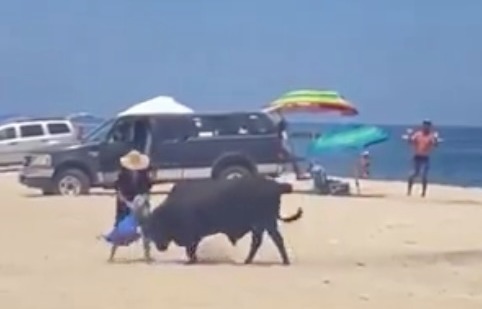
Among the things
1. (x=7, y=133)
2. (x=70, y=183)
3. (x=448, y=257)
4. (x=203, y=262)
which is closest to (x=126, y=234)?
(x=203, y=262)

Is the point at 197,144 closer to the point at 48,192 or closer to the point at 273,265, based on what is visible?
the point at 48,192

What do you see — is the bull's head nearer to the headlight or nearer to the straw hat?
the straw hat

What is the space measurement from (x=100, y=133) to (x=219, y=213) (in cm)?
1384

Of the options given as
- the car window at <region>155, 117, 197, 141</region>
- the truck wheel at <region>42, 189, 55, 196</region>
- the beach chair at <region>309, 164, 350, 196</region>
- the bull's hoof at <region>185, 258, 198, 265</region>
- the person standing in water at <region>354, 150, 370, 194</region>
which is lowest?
the person standing in water at <region>354, 150, 370, 194</region>

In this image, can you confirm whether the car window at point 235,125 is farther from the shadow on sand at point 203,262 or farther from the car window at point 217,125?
the shadow on sand at point 203,262

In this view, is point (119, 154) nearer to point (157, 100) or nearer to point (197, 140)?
point (197, 140)

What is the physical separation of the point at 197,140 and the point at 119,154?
159cm

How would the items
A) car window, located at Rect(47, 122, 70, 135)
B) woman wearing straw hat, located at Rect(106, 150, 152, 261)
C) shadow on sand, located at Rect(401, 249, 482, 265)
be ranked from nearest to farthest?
woman wearing straw hat, located at Rect(106, 150, 152, 261) < shadow on sand, located at Rect(401, 249, 482, 265) < car window, located at Rect(47, 122, 70, 135)

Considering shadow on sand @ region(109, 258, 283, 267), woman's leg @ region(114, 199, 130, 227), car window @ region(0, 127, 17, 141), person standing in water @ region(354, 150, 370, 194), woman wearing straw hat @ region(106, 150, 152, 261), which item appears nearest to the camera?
shadow on sand @ region(109, 258, 283, 267)

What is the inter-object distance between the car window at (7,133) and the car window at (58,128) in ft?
3.43

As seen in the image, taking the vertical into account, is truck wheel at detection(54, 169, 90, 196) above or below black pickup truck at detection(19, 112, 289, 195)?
below

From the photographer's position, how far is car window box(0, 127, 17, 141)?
42156 millimetres

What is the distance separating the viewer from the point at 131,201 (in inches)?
706

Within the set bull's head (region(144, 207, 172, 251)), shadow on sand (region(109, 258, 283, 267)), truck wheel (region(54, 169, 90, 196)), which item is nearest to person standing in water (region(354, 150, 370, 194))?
truck wheel (region(54, 169, 90, 196))
